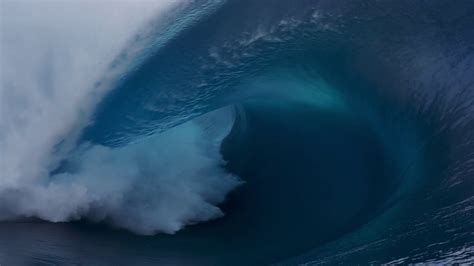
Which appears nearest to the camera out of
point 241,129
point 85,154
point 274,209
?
point 274,209

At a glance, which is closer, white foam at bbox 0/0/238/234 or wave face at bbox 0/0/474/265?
wave face at bbox 0/0/474/265

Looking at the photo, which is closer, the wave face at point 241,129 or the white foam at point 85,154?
the wave face at point 241,129

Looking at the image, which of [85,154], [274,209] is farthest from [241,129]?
[85,154]

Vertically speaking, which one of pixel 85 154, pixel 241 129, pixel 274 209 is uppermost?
pixel 241 129

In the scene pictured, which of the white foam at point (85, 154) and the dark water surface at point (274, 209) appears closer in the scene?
the dark water surface at point (274, 209)

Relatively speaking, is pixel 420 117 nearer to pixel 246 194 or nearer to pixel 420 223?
pixel 420 223

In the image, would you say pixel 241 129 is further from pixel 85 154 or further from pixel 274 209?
pixel 85 154

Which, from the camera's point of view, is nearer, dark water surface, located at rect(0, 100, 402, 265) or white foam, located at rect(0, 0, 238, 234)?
dark water surface, located at rect(0, 100, 402, 265)

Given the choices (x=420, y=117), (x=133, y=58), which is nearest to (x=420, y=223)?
(x=420, y=117)

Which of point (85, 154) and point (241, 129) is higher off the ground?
point (241, 129)
